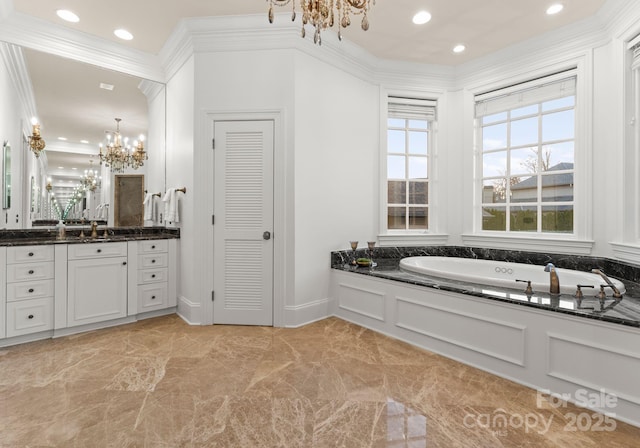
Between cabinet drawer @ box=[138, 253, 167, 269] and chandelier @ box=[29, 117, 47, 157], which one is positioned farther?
cabinet drawer @ box=[138, 253, 167, 269]

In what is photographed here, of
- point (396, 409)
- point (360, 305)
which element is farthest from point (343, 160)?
point (396, 409)

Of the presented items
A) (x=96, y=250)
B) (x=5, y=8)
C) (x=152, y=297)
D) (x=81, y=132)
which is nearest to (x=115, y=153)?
(x=81, y=132)

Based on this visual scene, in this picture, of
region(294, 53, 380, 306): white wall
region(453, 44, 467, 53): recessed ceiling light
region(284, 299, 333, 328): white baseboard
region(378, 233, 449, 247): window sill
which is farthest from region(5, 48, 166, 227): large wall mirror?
region(453, 44, 467, 53): recessed ceiling light

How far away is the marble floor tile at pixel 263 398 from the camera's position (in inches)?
59.6

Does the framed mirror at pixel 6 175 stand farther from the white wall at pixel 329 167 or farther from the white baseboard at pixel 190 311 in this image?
the white wall at pixel 329 167

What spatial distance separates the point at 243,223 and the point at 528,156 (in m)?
3.10

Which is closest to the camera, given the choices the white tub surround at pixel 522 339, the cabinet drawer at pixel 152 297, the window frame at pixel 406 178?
the white tub surround at pixel 522 339

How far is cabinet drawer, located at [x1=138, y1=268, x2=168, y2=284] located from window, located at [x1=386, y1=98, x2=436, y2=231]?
2573mm

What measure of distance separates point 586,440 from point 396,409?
87 centimetres

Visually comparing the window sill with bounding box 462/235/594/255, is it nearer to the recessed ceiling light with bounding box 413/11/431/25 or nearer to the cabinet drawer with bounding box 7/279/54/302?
the recessed ceiling light with bounding box 413/11/431/25

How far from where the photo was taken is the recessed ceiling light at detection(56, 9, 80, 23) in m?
2.78

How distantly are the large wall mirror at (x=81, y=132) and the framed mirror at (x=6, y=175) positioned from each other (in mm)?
73

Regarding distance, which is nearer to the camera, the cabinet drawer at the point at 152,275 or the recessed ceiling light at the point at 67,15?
the recessed ceiling light at the point at 67,15

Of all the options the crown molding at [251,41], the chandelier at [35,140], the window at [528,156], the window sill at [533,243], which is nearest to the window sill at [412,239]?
the window sill at [533,243]
